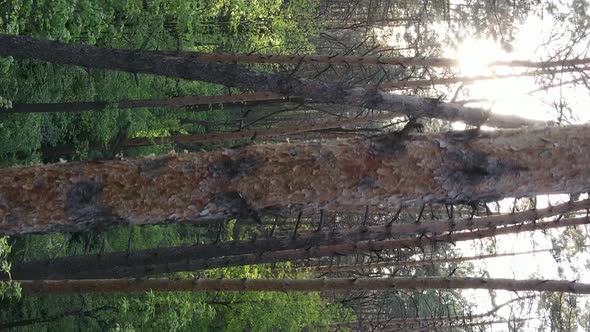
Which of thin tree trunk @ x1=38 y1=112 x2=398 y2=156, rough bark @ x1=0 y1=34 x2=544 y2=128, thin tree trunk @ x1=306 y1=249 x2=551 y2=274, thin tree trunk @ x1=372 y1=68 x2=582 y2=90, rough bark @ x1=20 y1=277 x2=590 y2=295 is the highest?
thin tree trunk @ x1=372 y1=68 x2=582 y2=90

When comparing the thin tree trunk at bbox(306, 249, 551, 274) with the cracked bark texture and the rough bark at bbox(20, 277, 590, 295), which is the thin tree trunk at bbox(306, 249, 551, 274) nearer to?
the rough bark at bbox(20, 277, 590, 295)

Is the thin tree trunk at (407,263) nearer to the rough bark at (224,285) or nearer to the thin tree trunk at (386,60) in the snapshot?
the rough bark at (224,285)

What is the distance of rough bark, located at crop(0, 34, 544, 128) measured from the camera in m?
6.19

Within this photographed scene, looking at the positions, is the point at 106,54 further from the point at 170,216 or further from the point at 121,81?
the point at 121,81

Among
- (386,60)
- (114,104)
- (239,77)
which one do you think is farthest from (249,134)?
(239,77)

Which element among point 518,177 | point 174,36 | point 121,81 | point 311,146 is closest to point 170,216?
point 311,146

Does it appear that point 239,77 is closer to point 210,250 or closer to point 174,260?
point 210,250

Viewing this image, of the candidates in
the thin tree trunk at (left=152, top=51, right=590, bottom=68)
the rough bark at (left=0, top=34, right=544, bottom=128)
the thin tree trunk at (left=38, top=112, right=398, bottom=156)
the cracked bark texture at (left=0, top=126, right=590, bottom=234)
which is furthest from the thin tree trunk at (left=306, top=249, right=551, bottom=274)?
the cracked bark texture at (left=0, top=126, right=590, bottom=234)

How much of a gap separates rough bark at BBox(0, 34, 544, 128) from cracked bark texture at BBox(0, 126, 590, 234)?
4.66ft

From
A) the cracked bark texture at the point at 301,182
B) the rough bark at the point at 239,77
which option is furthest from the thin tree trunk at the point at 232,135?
the cracked bark texture at the point at 301,182

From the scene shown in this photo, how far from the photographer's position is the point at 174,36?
15.2m

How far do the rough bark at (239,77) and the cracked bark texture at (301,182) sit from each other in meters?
1.42

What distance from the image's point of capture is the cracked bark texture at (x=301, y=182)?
4.20 m

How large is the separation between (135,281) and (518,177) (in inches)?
234
